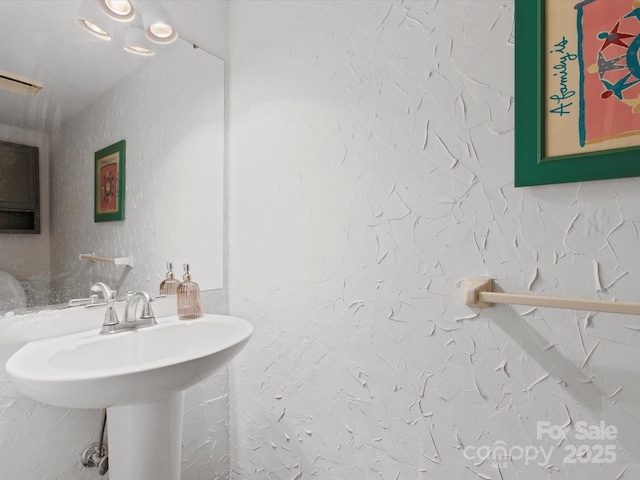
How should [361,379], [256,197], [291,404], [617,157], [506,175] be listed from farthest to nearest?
[256,197] → [291,404] → [361,379] → [506,175] → [617,157]

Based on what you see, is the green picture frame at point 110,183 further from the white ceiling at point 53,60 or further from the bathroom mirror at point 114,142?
the white ceiling at point 53,60

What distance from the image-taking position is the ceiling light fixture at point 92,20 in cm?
114

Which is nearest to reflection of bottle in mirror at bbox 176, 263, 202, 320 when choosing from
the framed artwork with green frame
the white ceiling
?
the white ceiling

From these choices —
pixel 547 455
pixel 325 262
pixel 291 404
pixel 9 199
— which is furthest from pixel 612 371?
pixel 9 199

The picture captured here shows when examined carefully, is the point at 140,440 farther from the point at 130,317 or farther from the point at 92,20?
the point at 92,20

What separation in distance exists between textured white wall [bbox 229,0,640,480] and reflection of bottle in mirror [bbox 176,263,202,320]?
8.2 inches

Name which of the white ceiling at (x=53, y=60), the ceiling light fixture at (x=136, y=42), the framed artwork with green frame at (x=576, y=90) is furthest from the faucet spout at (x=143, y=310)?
the framed artwork with green frame at (x=576, y=90)

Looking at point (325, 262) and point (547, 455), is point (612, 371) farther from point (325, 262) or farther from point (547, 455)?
point (325, 262)

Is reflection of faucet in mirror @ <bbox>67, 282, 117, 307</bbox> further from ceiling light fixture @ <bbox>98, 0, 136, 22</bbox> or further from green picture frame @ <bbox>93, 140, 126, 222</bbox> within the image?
ceiling light fixture @ <bbox>98, 0, 136, 22</bbox>

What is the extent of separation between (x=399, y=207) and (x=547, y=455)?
675 millimetres

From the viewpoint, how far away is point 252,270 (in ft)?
4.74

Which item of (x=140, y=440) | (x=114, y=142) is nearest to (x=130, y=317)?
(x=140, y=440)

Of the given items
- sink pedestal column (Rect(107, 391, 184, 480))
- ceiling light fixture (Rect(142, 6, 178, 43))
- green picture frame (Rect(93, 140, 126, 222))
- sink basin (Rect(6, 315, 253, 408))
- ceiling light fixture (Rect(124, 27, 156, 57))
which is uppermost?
ceiling light fixture (Rect(142, 6, 178, 43))

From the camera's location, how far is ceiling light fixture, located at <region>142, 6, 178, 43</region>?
49.2 inches
